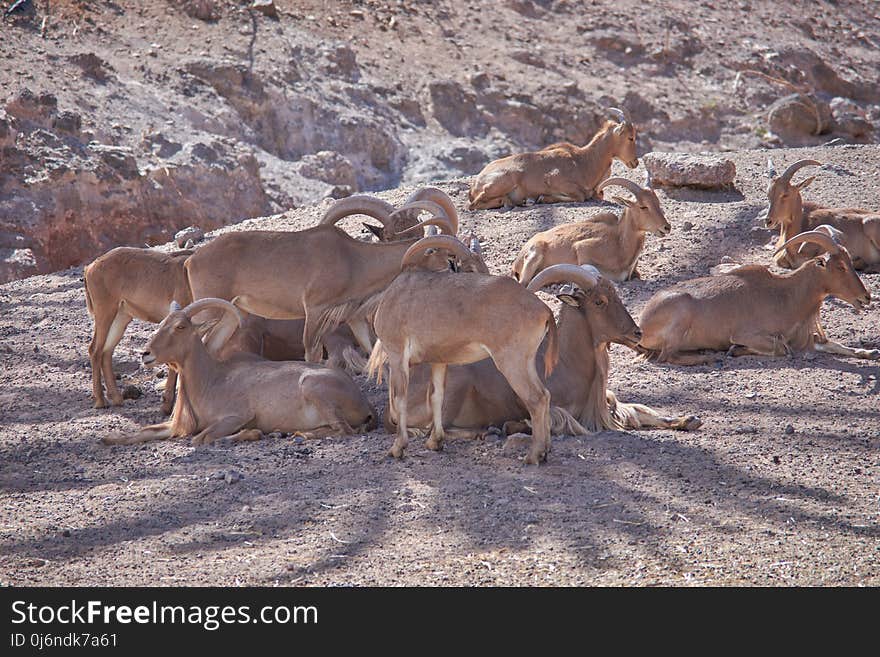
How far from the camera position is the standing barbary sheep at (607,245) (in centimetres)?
1106

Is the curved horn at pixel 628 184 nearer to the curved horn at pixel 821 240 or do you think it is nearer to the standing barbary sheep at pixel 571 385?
the curved horn at pixel 821 240

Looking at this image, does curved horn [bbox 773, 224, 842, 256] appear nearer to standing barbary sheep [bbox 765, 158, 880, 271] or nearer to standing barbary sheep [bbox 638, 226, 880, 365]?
standing barbary sheep [bbox 638, 226, 880, 365]

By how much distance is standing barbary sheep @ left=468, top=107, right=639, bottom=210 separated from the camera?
42.4ft

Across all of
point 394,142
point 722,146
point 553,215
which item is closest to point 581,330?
point 553,215

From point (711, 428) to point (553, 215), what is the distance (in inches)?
215

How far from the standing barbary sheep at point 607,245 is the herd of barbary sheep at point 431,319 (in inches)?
0.6

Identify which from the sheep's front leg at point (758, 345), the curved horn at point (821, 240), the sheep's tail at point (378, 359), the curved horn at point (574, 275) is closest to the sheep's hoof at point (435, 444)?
the sheep's tail at point (378, 359)

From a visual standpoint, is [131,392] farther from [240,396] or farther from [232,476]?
[232,476]

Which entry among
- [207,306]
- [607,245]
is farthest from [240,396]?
[607,245]

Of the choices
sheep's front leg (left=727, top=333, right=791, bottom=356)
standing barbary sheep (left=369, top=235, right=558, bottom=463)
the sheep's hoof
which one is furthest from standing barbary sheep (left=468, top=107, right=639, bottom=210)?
Result: the sheep's hoof

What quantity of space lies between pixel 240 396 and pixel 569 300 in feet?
7.57

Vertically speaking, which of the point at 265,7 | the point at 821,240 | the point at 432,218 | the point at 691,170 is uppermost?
the point at 265,7

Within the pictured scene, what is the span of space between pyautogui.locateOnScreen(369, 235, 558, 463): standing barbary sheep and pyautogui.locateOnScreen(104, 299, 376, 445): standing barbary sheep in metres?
0.54

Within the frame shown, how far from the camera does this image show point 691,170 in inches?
518
